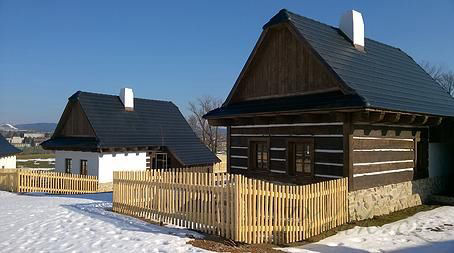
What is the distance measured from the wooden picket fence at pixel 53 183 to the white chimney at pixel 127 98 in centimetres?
884

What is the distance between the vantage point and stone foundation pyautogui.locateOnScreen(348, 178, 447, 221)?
483 inches

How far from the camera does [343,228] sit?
1129 cm

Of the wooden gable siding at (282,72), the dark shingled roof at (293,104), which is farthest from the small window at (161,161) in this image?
the wooden gable siding at (282,72)

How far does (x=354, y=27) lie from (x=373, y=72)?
8.09 feet

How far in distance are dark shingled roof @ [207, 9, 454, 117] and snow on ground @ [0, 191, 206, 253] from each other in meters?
6.73

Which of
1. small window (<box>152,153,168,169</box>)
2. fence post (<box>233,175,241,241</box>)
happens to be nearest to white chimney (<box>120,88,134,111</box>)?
small window (<box>152,153,168,169</box>)

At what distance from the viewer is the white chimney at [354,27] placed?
16047mm

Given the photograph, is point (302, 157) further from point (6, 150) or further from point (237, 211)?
point (6, 150)

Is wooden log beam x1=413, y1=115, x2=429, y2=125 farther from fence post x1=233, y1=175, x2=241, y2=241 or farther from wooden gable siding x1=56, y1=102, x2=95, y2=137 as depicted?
wooden gable siding x1=56, y1=102, x2=95, y2=137

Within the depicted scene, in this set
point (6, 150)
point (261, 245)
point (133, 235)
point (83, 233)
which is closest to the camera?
point (261, 245)

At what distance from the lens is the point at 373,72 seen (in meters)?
14.8

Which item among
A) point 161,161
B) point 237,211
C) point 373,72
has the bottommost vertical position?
point 161,161

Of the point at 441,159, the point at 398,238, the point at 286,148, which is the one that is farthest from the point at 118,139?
the point at 398,238

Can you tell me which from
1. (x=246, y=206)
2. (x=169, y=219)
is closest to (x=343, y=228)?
(x=246, y=206)
